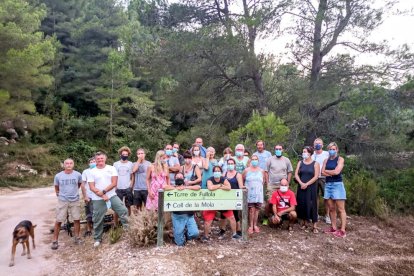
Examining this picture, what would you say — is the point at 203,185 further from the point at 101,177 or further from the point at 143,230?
the point at 101,177

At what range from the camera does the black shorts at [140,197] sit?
23.2ft

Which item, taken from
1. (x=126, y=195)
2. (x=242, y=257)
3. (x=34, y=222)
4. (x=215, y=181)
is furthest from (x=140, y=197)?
(x=34, y=222)

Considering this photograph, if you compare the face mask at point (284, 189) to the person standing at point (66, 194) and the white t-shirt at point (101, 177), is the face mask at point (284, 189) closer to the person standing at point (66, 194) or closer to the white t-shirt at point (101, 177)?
the white t-shirt at point (101, 177)

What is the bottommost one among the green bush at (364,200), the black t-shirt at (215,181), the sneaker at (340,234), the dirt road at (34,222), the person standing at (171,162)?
the dirt road at (34,222)

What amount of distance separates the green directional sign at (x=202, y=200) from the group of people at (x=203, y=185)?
0.11 metres

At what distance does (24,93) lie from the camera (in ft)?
54.7

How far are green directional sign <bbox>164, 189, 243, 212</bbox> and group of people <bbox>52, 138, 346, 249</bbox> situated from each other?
105 mm

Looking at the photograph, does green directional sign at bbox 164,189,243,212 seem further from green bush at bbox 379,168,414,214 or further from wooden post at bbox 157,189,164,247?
green bush at bbox 379,168,414,214

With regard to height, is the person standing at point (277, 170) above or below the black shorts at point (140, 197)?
above

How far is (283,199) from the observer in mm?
6863

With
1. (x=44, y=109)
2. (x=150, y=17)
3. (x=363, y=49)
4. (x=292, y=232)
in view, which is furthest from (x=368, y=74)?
(x=44, y=109)

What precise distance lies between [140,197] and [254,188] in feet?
7.59

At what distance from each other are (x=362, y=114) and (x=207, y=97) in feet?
17.8

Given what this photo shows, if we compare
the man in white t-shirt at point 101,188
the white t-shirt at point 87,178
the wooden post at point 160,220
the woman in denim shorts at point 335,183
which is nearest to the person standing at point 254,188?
the woman in denim shorts at point 335,183
